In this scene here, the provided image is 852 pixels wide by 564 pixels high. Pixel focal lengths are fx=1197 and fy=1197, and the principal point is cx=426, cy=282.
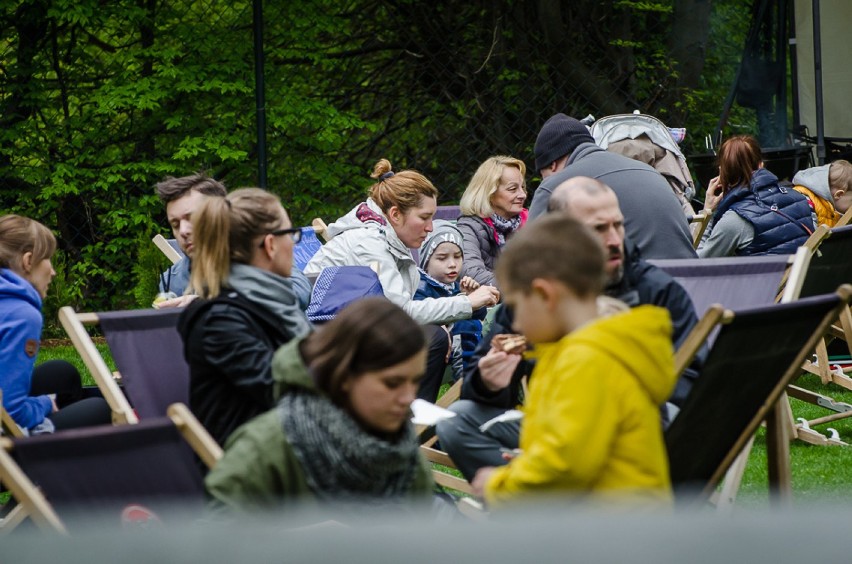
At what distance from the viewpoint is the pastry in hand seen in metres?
3.32

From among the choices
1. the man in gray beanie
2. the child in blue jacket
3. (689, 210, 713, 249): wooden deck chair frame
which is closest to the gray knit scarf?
the man in gray beanie

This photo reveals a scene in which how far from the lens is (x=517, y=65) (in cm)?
1009

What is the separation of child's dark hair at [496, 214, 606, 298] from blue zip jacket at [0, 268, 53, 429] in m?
2.17

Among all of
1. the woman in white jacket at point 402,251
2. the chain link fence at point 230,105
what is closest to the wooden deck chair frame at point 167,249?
the woman in white jacket at point 402,251

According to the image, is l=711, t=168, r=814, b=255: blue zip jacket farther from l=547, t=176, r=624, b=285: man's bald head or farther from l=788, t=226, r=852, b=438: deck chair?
A: l=547, t=176, r=624, b=285: man's bald head

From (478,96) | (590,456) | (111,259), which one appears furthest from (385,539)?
(478,96)

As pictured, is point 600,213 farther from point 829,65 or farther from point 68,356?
point 829,65

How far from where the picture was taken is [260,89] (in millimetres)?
8859

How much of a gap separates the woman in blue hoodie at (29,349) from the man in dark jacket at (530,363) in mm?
1403

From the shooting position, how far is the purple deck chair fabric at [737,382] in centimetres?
300

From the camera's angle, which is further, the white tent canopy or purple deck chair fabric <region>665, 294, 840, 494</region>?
the white tent canopy

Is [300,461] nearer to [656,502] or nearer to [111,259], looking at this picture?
[656,502]

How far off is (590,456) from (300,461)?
562 mm

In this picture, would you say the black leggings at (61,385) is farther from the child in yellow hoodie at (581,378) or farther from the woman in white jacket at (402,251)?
the child in yellow hoodie at (581,378)
